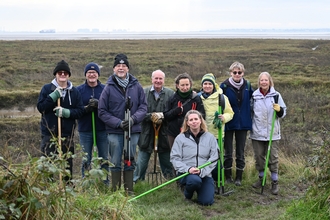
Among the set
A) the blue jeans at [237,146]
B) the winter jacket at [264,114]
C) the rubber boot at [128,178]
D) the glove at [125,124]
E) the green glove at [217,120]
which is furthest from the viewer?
the blue jeans at [237,146]

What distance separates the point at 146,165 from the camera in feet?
25.5

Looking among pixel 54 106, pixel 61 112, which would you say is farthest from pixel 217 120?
pixel 54 106

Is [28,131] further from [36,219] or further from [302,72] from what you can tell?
[302,72]

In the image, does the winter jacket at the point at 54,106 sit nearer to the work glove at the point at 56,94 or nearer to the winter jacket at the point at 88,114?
the work glove at the point at 56,94

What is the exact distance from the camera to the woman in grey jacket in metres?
7.12

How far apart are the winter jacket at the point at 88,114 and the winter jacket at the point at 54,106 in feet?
0.95

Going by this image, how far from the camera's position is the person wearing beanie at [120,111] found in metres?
6.59

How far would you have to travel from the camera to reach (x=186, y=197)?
681 cm

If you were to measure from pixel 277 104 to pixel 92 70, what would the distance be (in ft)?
9.75

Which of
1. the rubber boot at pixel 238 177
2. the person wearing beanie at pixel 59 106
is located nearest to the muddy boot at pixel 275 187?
the rubber boot at pixel 238 177

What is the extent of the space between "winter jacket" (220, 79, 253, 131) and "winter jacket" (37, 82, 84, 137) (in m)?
2.41

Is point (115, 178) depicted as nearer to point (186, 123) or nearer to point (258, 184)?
point (186, 123)

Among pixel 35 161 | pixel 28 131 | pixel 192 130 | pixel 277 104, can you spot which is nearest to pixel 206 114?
pixel 192 130

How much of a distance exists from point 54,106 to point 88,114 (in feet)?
2.11
